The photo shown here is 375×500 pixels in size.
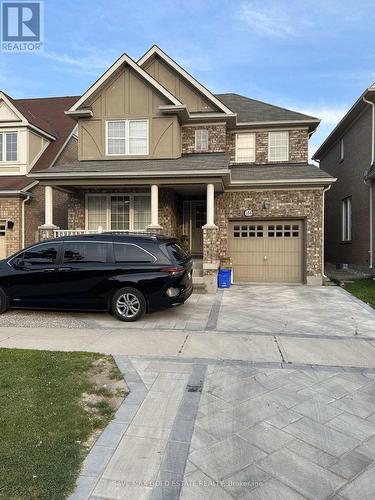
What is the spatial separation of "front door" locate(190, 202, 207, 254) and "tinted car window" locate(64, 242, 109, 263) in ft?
26.9

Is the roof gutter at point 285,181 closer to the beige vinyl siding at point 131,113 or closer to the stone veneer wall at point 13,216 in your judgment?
the beige vinyl siding at point 131,113

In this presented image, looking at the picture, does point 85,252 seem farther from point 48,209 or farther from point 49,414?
point 48,209

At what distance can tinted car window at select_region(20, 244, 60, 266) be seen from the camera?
7.97 metres

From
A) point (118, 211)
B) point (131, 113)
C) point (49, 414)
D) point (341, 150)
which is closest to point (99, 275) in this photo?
point (49, 414)

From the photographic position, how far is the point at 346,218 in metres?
17.9

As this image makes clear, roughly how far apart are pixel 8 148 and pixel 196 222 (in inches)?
358

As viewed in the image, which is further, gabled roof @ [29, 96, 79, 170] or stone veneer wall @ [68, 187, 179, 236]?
gabled roof @ [29, 96, 79, 170]

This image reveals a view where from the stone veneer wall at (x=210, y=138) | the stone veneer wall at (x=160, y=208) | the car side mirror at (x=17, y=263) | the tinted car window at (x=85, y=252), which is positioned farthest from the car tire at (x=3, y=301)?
the stone veneer wall at (x=210, y=138)

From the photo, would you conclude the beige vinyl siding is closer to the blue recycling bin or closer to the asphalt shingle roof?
the asphalt shingle roof

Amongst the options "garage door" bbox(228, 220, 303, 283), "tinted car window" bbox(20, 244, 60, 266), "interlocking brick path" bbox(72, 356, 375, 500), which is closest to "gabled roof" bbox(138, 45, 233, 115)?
"garage door" bbox(228, 220, 303, 283)

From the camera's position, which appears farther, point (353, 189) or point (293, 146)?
point (353, 189)

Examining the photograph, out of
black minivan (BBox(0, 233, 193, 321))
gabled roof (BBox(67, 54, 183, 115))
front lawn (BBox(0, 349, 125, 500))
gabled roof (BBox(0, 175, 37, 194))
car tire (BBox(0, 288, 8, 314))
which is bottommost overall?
front lawn (BBox(0, 349, 125, 500))

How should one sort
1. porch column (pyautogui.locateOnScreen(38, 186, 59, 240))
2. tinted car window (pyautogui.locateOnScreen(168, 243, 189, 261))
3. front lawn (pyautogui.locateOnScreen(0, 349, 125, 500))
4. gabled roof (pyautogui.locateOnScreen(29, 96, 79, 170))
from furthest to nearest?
gabled roof (pyautogui.locateOnScreen(29, 96, 79, 170)), porch column (pyautogui.locateOnScreen(38, 186, 59, 240)), tinted car window (pyautogui.locateOnScreen(168, 243, 189, 261)), front lawn (pyautogui.locateOnScreen(0, 349, 125, 500))

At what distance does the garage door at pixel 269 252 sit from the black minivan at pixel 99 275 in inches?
257
